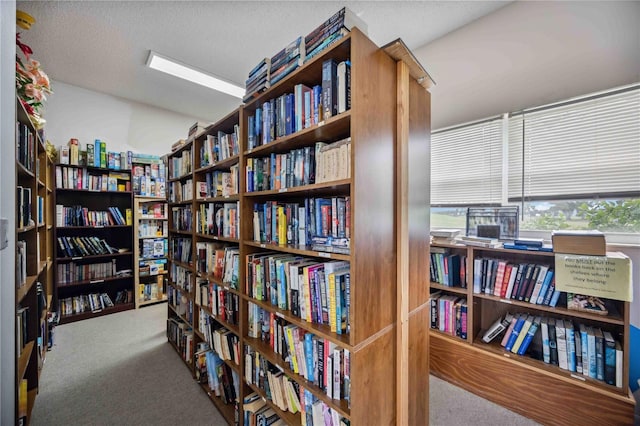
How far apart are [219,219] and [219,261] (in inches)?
12.7

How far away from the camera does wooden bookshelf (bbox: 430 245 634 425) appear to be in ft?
4.82

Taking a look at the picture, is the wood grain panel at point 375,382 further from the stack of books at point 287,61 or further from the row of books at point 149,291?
the row of books at point 149,291

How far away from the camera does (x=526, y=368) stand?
172 cm

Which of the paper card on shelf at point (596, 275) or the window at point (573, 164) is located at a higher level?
the window at point (573, 164)

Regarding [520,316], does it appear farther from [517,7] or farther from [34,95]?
[34,95]

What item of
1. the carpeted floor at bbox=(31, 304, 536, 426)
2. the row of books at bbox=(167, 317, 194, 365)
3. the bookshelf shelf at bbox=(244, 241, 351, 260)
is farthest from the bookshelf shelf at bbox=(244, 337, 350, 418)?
the row of books at bbox=(167, 317, 194, 365)

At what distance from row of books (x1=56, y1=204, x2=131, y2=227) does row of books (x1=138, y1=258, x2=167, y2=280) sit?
0.64 m

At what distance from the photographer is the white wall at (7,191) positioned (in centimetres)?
84

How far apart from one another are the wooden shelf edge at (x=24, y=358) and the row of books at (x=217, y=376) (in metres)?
0.99

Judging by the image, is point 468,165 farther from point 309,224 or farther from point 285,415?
point 285,415

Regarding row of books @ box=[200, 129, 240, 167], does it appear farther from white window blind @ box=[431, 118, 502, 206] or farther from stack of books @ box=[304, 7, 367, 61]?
white window blind @ box=[431, 118, 502, 206]

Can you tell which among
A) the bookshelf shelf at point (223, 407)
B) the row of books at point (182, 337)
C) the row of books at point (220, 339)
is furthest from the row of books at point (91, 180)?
the bookshelf shelf at point (223, 407)

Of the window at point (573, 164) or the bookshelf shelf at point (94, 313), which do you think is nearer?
the window at point (573, 164)

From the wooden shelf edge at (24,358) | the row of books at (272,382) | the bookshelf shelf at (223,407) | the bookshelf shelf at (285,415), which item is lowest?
the bookshelf shelf at (223,407)
